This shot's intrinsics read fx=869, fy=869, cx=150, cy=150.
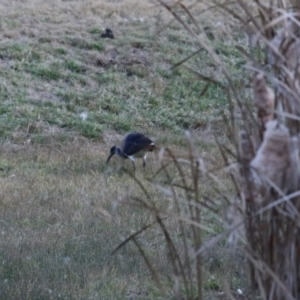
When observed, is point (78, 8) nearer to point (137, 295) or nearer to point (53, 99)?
point (53, 99)

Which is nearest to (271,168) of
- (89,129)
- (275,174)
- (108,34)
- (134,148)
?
(275,174)

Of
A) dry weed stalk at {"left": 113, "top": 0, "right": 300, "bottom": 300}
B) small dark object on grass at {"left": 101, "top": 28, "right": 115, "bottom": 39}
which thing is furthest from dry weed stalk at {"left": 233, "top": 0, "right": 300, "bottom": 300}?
small dark object on grass at {"left": 101, "top": 28, "right": 115, "bottom": 39}

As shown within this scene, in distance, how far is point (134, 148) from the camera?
1220 centimetres

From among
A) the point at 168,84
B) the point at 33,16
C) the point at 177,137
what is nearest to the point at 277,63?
the point at 177,137

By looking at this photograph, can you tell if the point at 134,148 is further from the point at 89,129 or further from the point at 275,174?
the point at 275,174

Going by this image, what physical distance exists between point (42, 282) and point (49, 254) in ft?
2.49

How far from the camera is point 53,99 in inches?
651

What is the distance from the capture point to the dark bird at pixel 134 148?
478 inches

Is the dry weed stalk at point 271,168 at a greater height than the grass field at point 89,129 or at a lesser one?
greater

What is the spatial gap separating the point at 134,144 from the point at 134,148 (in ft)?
0.23

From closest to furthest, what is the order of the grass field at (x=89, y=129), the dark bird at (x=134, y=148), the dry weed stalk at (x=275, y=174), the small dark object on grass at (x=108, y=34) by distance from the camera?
the dry weed stalk at (x=275, y=174) → the grass field at (x=89, y=129) → the dark bird at (x=134, y=148) → the small dark object on grass at (x=108, y=34)

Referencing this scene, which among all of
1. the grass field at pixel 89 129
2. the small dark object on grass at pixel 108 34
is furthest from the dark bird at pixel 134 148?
the small dark object on grass at pixel 108 34

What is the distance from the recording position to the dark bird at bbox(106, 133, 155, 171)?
39.8 feet

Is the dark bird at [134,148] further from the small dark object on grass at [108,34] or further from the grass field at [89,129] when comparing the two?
the small dark object on grass at [108,34]
